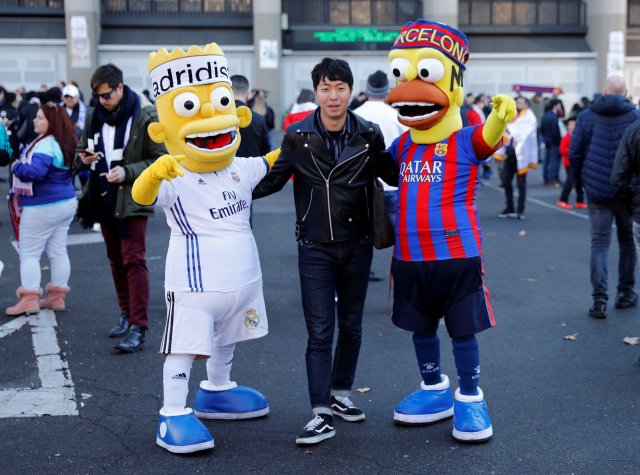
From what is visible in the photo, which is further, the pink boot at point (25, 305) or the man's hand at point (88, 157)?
the pink boot at point (25, 305)

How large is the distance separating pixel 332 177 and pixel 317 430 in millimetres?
1338

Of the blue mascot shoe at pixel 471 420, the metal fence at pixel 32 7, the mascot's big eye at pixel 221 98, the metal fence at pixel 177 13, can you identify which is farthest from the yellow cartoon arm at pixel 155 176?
the metal fence at pixel 32 7

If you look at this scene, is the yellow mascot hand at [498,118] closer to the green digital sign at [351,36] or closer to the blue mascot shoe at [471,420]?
the blue mascot shoe at [471,420]

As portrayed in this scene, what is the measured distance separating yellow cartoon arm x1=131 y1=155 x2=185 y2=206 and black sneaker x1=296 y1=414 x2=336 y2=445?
1436mm

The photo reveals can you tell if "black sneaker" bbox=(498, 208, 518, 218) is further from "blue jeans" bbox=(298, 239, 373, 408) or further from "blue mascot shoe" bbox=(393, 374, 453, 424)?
"blue jeans" bbox=(298, 239, 373, 408)

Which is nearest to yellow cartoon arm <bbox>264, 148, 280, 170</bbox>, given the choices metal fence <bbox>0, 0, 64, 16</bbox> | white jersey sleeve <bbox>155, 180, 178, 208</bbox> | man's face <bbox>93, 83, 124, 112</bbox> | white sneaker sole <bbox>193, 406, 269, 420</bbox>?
white jersey sleeve <bbox>155, 180, 178, 208</bbox>

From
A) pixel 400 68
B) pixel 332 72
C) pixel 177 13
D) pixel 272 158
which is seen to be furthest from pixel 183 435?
pixel 177 13

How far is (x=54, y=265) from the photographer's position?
27.7 ft

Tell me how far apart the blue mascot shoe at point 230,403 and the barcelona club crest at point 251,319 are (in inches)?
18.6

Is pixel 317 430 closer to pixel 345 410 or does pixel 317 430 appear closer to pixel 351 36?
pixel 345 410

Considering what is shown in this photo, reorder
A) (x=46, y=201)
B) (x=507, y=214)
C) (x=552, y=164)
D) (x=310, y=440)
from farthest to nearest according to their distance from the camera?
(x=552, y=164), (x=507, y=214), (x=46, y=201), (x=310, y=440)

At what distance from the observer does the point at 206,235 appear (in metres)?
5.25

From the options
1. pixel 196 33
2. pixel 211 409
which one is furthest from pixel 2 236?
pixel 196 33

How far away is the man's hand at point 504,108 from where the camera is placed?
4.99m
